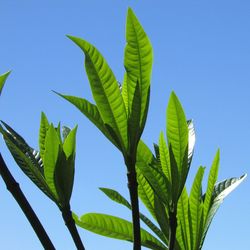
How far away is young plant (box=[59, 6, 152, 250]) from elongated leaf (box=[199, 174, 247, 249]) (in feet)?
1.24

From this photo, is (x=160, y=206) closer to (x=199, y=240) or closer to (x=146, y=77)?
(x=199, y=240)

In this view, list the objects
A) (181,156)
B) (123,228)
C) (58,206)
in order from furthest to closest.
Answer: (123,228) → (181,156) → (58,206)

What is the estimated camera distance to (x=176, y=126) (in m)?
1.14

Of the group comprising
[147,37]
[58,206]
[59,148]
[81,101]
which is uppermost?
[147,37]

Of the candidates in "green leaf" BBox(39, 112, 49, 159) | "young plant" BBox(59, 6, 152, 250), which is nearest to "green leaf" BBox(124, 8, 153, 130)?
"young plant" BBox(59, 6, 152, 250)

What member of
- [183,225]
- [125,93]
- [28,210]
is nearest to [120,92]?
[125,93]

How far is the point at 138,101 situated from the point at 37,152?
260 mm

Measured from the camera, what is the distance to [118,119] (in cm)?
107

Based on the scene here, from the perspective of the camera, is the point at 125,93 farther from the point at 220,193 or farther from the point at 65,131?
the point at 220,193

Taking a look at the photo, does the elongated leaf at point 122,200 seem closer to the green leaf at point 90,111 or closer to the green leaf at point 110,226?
the green leaf at point 110,226

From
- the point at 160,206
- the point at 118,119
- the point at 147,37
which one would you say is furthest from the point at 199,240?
the point at 147,37

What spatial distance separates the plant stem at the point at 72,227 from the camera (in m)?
0.85

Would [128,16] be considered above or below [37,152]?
above

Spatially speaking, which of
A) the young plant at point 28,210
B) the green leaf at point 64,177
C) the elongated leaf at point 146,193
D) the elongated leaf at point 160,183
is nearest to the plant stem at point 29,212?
the young plant at point 28,210
